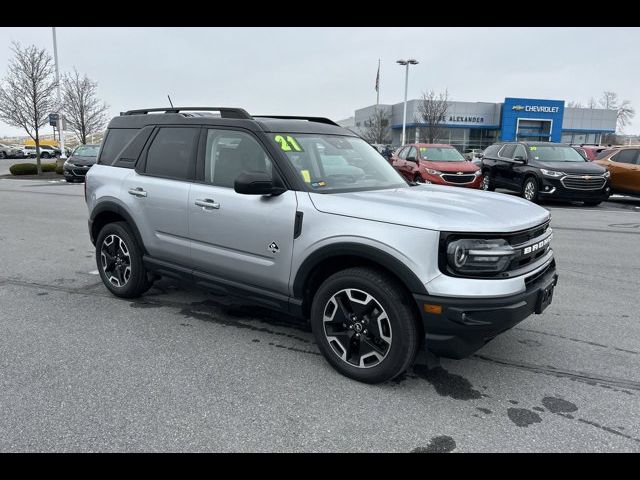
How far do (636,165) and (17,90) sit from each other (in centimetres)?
2831

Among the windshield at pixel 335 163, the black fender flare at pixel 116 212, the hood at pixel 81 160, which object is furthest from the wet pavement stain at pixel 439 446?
the hood at pixel 81 160

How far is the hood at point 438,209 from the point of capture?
3016mm

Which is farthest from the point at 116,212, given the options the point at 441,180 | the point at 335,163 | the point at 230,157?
the point at 441,180

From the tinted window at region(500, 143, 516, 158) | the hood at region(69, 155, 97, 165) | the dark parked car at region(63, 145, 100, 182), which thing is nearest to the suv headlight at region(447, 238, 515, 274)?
the tinted window at region(500, 143, 516, 158)

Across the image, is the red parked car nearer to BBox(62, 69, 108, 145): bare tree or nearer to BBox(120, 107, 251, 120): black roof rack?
BBox(120, 107, 251, 120): black roof rack

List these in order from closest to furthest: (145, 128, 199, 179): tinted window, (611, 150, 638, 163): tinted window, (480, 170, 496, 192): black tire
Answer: (145, 128, 199, 179): tinted window < (611, 150, 638, 163): tinted window < (480, 170, 496, 192): black tire

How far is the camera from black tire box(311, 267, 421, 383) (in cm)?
311

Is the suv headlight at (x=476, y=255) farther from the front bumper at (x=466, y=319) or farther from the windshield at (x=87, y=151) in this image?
the windshield at (x=87, y=151)

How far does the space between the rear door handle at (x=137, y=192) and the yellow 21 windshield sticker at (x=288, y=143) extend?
5.12 ft

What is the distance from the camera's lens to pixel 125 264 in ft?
16.4

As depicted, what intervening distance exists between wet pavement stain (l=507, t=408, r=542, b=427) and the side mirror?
216 centimetres

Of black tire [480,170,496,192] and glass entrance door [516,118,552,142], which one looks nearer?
black tire [480,170,496,192]

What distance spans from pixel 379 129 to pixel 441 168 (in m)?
42.7

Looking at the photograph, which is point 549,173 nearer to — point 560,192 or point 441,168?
point 560,192
